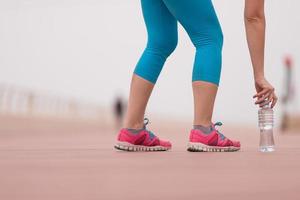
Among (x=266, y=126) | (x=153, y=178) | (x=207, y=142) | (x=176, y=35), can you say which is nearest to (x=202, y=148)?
(x=207, y=142)

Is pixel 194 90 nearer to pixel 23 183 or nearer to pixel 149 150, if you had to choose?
pixel 149 150

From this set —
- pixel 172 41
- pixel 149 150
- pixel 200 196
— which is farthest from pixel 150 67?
pixel 200 196

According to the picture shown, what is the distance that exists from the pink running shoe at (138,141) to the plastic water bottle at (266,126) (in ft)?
2.45

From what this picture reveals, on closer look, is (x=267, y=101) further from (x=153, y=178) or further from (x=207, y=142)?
(x=153, y=178)

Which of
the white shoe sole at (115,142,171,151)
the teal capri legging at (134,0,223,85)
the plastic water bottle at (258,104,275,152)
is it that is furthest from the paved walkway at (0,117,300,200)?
the teal capri legging at (134,0,223,85)

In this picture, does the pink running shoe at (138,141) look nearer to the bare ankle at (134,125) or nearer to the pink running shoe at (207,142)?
the bare ankle at (134,125)

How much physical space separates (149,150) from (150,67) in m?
0.61

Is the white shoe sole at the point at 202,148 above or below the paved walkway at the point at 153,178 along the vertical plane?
above

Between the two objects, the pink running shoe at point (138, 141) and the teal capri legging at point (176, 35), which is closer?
the teal capri legging at point (176, 35)

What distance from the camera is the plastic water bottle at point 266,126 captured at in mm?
4879

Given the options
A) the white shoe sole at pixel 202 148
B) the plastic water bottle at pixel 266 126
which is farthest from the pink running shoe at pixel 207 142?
the plastic water bottle at pixel 266 126

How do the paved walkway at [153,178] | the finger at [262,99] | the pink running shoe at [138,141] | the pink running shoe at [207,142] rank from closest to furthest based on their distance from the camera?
the paved walkway at [153,178]
the finger at [262,99]
the pink running shoe at [207,142]
the pink running shoe at [138,141]

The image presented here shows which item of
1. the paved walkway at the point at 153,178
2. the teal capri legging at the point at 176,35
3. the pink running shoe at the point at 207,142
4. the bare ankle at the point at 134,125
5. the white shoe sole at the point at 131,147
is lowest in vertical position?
→ the paved walkway at the point at 153,178

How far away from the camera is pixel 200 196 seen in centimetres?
243
